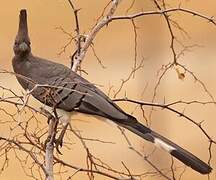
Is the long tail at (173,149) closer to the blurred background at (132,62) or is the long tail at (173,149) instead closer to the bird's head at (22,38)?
the bird's head at (22,38)

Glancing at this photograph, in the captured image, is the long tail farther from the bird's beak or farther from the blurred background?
the blurred background

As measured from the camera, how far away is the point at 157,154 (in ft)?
8.59

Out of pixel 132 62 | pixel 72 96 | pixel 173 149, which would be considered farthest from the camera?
pixel 132 62

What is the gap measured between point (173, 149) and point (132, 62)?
1.08 meters

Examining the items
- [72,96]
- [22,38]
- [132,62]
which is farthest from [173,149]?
[132,62]

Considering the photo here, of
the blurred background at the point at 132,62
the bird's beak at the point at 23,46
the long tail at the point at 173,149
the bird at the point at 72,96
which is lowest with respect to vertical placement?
the long tail at the point at 173,149

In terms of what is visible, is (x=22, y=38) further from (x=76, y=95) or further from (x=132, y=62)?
(x=132, y=62)

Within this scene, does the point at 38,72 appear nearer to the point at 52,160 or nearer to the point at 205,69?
the point at 52,160

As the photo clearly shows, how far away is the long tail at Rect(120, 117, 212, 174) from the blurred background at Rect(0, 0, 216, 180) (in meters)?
0.67

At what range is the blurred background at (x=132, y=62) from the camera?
2783mm

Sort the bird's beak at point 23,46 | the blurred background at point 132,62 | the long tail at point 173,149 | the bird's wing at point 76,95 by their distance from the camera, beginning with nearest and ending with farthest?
the long tail at point 173,149, the bird's wing at point 76,95, the bird's beak at point 23,46, the blurred background at point 132,62

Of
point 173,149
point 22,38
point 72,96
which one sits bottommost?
point 173,149

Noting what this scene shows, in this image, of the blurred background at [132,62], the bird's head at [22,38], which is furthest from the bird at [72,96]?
the blurred background at [132,62]

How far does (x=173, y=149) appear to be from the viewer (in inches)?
74.5
